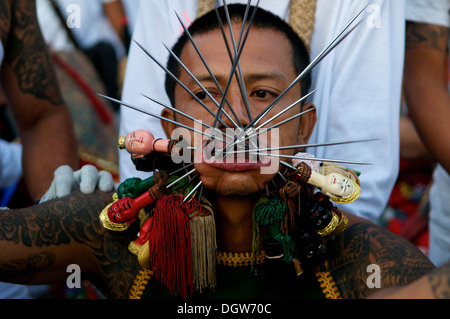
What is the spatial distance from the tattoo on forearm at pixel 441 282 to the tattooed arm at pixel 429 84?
1.10 metres

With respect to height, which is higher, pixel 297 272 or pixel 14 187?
pixel 14 187

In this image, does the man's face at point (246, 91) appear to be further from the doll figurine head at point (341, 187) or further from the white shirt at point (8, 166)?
the white shirt at point (8, 166)

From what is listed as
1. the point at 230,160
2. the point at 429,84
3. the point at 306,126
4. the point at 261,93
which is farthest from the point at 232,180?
the point at 429,84

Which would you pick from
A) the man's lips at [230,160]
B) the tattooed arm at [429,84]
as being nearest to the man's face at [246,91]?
the man's lips at [230,160]

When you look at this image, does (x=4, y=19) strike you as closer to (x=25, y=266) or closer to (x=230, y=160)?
(x=25, y=266)

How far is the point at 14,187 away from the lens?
248 centimetres

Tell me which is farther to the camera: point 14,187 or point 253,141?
point 14,187

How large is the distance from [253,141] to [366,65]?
958mm

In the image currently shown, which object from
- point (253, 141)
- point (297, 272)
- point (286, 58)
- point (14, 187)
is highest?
point (286, 58)

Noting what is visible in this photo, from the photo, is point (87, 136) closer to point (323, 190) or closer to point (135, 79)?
point (135, 79)
